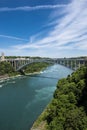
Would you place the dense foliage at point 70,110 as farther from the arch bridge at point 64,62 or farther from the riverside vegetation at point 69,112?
the arch bridge at point 64,62

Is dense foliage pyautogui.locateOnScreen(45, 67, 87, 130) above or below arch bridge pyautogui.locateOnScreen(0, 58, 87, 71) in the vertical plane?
below

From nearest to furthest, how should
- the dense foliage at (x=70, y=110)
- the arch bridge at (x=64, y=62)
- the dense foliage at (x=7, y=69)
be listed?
1. the dense foliage at (x=70, y=110)
2. the arch bridge at (x=64, y=62)
3. the dense foliage at (x=7, y=69)

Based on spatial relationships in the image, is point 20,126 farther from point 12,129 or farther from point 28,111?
point 28,111

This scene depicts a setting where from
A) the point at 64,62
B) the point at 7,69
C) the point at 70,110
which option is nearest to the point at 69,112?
the point at 70,110

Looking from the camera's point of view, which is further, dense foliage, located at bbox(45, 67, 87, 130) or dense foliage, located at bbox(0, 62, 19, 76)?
dense foliage, located at bbox(0, 62, 19, 76)

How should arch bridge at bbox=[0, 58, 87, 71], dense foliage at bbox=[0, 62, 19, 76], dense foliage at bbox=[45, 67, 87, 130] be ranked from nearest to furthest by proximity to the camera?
dense foliage at bbox=[45, 67, 87, 130]
arch bridge at bbox=[0, 58, 87, 71]
dense foliage at bbox=[0, 62, 19, 76]

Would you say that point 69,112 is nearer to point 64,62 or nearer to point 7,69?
point 64,62

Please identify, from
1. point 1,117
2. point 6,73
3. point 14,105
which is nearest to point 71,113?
point 1,117

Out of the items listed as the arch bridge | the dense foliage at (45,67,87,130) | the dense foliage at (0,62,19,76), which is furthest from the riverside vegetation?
the dense foliage at (0,62,19,76)

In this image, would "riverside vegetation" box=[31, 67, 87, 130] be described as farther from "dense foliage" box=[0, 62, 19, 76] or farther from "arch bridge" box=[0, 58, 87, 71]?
"dense foliage" box=[0, 62, 19, 76]

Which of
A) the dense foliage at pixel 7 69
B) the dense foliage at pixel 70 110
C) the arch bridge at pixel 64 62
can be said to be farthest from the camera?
the dense foliage at pixel 7 69

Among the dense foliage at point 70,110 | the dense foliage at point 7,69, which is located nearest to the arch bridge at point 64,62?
the dense foliage at point 7,69

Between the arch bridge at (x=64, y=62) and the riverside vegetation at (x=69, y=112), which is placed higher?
the arch bridge at (x=64, y=62)
